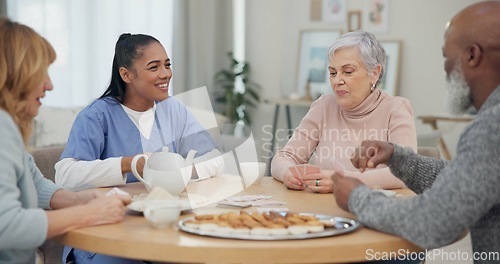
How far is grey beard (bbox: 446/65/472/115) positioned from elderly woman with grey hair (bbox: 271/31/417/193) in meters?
0.73

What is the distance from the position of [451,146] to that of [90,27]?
3.16 metres

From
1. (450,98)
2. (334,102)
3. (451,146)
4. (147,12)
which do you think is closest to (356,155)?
(450,98)

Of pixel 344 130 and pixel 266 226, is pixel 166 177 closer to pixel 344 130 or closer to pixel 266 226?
pixel 266 226

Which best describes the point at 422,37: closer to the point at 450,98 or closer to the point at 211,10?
the point at 211,10

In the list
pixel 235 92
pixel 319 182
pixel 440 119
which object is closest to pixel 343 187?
pixel 319 182

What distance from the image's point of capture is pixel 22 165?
1790mm

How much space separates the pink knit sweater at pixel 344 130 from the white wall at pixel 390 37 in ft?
7.96

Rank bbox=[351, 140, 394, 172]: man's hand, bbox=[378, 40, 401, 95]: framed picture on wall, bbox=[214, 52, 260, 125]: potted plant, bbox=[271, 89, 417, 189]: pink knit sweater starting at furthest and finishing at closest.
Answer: bbox=[214, 52, 260, 125]: potted plant, bbox=[378, 40, 401, 95]: framed picture on wall, bbox=[271, 89, 417, 189]: pink knit sweater, bbox=[351, 140, 394, 172]: man's hand

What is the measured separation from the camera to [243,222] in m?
1.79

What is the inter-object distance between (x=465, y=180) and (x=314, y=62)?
18.2ft

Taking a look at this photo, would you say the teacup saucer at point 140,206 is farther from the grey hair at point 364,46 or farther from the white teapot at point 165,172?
the grey hair at point 364,46

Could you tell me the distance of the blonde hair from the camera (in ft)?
5.82

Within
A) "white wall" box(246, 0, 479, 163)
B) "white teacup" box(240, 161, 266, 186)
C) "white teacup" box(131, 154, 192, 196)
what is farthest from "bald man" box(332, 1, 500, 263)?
"white wall" box(246, 0, 479, 163)

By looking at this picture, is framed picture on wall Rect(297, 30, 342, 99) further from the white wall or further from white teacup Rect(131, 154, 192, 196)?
white teacup Rect(131, 154, 192, 196)
